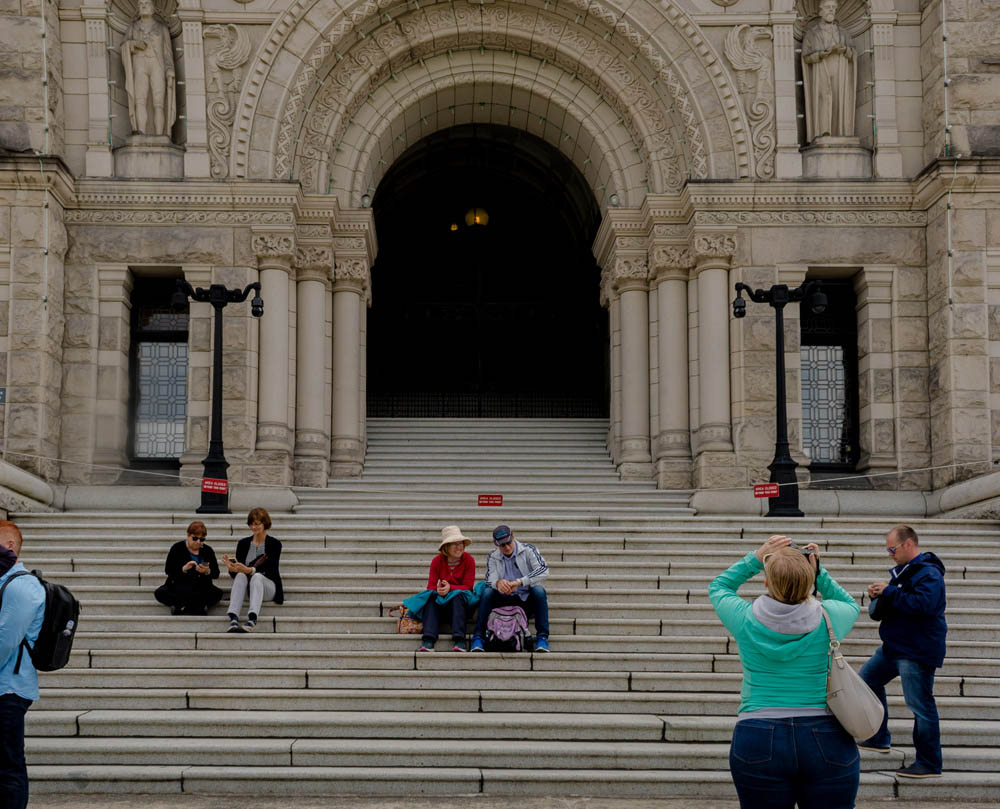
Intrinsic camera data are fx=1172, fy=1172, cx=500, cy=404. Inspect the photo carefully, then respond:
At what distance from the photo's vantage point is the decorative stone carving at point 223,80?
19.0 metres

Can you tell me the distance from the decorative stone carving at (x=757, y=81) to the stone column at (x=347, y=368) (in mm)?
6864

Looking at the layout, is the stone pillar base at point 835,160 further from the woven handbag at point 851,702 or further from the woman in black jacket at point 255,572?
the woven handbag at point 851,702

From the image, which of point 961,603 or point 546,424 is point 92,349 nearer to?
point 546,424

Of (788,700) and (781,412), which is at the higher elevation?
(781,412)

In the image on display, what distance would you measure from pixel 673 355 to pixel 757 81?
4.69 meters

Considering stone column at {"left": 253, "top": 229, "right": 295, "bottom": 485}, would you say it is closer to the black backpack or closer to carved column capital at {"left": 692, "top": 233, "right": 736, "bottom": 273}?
carved column capital at {"left": 692, "top": 233, "right": 736, "bottom": 273}

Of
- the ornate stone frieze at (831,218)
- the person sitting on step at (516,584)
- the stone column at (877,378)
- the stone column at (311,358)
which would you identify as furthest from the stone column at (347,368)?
the person sitting on step at (516,584)

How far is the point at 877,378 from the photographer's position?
18.8 meters

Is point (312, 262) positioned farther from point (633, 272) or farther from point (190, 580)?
point (190, 580)

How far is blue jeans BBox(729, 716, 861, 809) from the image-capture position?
502 centimetres

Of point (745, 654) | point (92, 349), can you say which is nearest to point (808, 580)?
point (745, 654)

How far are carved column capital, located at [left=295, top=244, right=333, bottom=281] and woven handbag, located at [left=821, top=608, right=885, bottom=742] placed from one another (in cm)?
1510

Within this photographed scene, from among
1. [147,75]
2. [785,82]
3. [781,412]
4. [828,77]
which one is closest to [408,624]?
[781,412]

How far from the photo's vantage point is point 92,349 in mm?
18438
